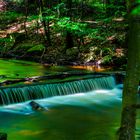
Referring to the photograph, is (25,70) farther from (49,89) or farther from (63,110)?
(63,110)

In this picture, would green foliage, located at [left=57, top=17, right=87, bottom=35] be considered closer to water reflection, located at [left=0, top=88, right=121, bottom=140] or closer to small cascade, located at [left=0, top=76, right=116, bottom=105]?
small cascade, located at [left=0, top=76, right=116, bottom=105]

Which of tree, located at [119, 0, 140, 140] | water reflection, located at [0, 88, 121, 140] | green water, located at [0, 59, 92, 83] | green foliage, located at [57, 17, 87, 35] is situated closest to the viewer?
tree, located at [119, 0, 140, 140]

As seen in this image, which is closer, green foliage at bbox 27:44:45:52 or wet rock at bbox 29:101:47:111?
wet rock at bbox 29:101:47:111

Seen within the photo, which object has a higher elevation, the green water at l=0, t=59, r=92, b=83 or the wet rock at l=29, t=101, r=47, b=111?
the green water at l=0, t=59, r=92, b=83

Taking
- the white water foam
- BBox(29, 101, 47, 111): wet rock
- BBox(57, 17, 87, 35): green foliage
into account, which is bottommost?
the white water foam

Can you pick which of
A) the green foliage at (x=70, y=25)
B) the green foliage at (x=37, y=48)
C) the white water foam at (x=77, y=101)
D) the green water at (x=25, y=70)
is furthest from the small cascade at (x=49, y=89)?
the green foliage at (x=37, y=48)

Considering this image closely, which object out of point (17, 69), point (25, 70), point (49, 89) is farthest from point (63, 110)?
point (17, 69)

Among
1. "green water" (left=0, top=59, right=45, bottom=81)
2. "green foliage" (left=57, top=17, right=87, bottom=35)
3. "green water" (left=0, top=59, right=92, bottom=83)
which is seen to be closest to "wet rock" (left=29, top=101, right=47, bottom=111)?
"green water" (left=0, top=59, right=92, bottom=83)

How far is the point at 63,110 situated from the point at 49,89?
2.20 meters

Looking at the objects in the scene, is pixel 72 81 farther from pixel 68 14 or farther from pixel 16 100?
pixel 68 14

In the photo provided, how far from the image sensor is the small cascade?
15.4m

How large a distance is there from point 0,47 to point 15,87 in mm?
14379

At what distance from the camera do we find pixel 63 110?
14656mm

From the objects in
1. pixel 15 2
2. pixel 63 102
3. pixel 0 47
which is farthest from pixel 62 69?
pixel 15 2
